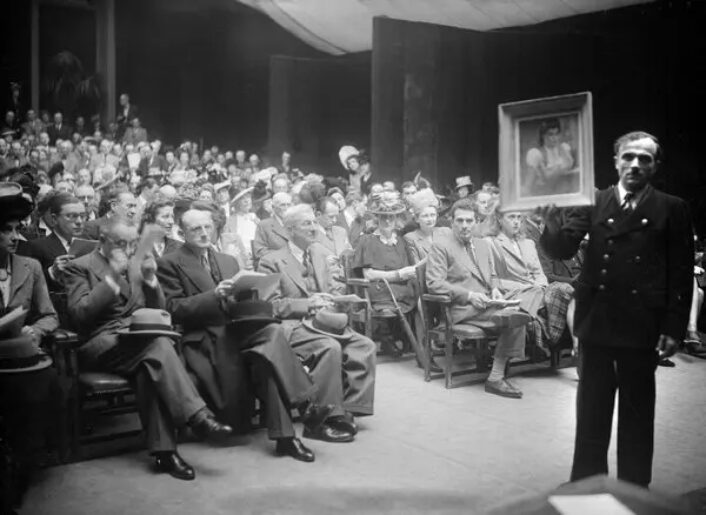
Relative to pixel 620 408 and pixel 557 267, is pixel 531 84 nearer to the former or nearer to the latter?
pixel 557 267

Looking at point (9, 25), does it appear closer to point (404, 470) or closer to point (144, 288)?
point (144, 288)

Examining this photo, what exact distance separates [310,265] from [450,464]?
148 cm

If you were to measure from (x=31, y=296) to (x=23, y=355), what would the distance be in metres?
0.40

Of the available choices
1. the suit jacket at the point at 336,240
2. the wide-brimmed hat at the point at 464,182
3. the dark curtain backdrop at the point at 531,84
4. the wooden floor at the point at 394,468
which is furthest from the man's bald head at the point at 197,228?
the wide-brimmed hat at the point at 464,182

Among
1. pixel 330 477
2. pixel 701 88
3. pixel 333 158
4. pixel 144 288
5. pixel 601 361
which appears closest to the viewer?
pixel 601 361

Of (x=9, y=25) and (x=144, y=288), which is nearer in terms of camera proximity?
(x=144, y=288)

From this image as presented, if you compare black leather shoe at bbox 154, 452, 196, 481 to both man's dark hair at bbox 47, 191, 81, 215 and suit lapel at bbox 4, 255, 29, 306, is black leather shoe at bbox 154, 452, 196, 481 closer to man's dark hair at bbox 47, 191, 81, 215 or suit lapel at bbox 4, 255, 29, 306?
suit lapel at bbox 4, 255, 29, 306

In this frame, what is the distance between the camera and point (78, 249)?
181 inches

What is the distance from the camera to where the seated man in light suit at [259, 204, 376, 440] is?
4.18m

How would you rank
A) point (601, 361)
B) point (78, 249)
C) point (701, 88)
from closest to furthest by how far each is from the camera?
point (601, 361) → point (78, 249) → point (701, 88)

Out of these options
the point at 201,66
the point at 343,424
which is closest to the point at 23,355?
the point at 343,424

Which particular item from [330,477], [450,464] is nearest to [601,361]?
[450,464]

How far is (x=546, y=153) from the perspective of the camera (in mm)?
2760

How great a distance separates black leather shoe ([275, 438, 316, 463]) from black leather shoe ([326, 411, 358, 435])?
1.10ft
